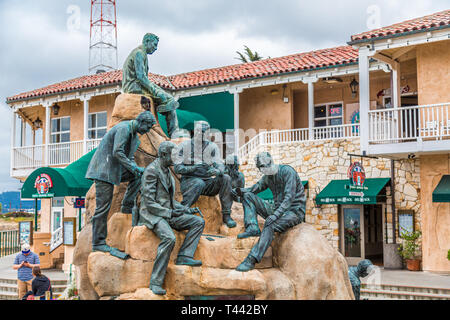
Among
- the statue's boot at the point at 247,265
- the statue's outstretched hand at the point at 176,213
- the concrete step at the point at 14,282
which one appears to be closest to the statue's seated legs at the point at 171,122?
the statue's outstretched hand at the point at 176,213

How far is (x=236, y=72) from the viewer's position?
23.2m

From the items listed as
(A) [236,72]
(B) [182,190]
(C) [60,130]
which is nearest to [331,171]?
(A) [236,72]

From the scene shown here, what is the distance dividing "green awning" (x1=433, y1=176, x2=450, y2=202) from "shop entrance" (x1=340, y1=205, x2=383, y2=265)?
3514 millimetres

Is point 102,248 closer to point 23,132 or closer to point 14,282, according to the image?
point 14,282

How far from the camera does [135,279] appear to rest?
7.84 metres

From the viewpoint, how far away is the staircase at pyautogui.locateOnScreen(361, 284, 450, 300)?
1285cm

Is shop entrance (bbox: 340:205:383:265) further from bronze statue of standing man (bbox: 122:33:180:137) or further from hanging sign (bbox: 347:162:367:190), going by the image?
bronze statue of standing man (bbox: 122:33:180:137)

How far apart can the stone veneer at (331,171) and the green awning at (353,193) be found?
368 millimetres

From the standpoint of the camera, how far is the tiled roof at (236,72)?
20.8 m

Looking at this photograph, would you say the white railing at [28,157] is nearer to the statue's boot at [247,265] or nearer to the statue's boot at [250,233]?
the statue's boot at [250,233]

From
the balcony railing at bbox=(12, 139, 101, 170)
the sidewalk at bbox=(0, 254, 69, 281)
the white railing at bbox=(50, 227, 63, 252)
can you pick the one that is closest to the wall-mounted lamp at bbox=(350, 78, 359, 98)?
the balcony railing at bbox=(12, 139, 101, 170)

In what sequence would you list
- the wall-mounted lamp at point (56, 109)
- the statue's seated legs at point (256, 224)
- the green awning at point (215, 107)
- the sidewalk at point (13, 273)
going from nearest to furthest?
the statue's seated legs at point (256, 224), the sidewalk at point (13, 273), the green awning at point (215, 107), the wall-mounted lamp at point (56, 109)
